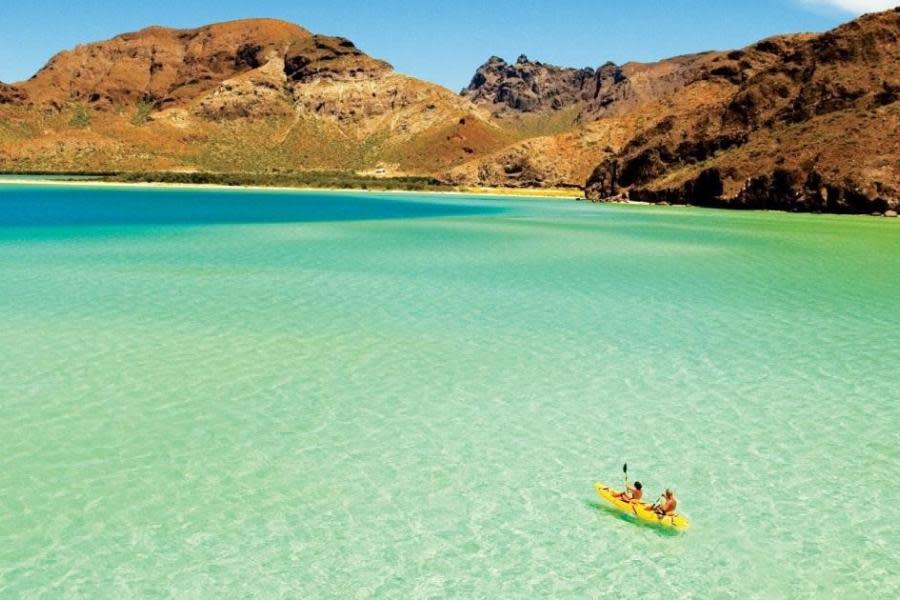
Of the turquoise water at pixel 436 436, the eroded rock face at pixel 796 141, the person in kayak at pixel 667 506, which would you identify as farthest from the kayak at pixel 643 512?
the eroded rock face at pixel 796 141

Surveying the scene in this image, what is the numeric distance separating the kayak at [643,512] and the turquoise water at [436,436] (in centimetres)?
17

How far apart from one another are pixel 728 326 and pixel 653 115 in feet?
509

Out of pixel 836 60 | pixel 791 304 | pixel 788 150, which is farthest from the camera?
pixel 836 60

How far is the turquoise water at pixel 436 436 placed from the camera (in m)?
10.5

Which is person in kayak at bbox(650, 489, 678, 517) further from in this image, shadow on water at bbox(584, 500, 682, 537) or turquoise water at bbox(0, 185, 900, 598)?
turquoise water at bbox(0, 185, 900, 598)

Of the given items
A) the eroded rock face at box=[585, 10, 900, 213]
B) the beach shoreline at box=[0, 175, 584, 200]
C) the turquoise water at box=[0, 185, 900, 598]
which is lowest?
the beach shoreline at box=[0, 175, 584, 200]

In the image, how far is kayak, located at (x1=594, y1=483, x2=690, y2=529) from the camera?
11.6 metres

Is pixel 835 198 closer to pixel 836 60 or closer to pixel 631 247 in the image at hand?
pixel 836 60

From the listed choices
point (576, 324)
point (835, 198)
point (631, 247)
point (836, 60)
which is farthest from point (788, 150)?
point (576, 324)

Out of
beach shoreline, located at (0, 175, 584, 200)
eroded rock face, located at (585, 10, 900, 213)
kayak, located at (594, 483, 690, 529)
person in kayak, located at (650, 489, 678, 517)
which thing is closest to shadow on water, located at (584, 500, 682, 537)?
kayak, located at (594, 483, 690, 529)

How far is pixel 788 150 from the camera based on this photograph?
337ft

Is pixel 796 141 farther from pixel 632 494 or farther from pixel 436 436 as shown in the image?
pixel 632 494

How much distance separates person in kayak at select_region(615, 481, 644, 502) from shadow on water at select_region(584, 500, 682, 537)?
0.23 meters

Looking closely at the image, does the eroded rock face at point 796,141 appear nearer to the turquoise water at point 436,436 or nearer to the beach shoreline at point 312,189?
the beach shoreline at point 312,189
